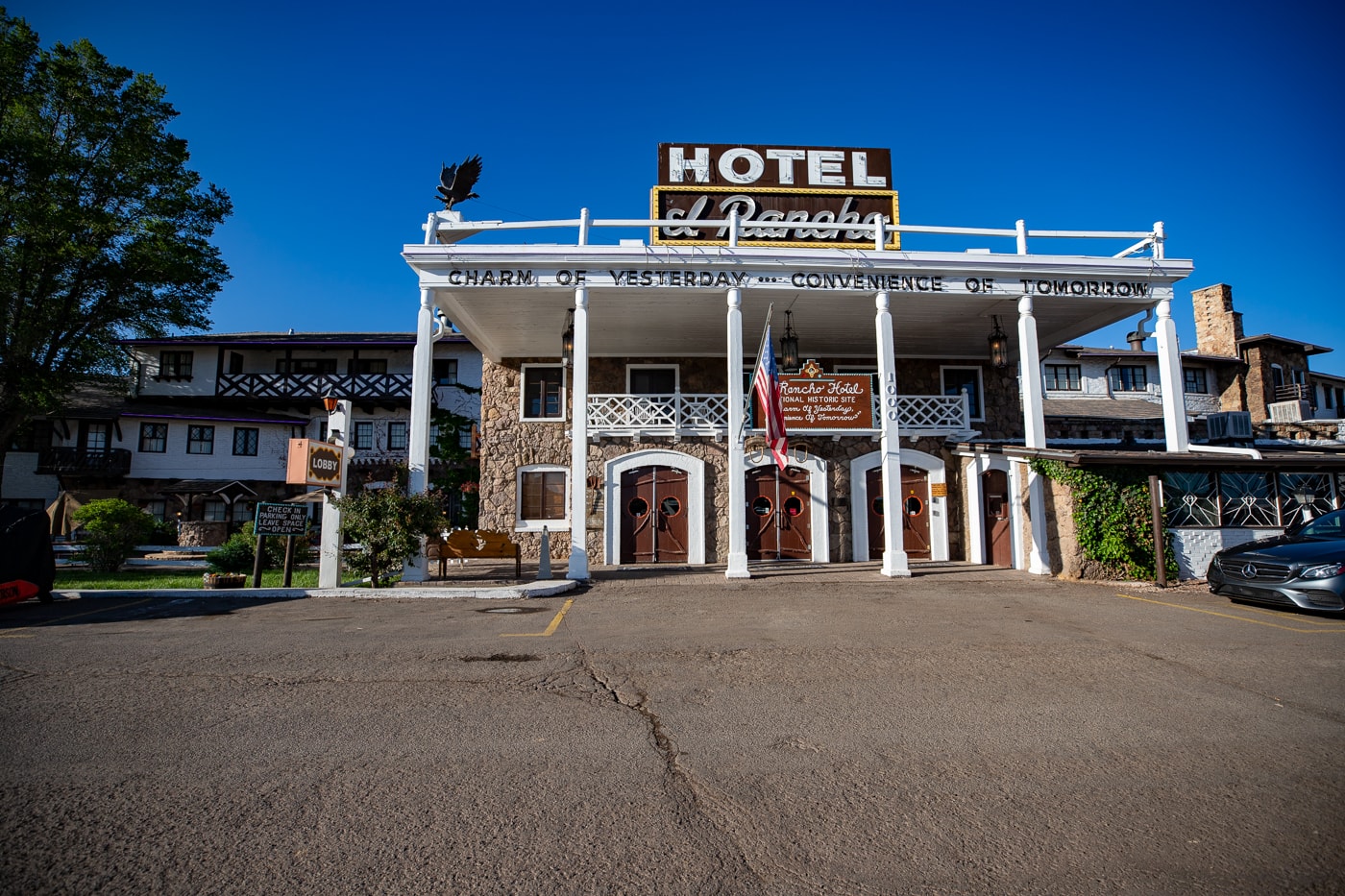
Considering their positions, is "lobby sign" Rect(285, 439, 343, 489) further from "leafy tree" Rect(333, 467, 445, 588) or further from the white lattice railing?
the white lattice railing

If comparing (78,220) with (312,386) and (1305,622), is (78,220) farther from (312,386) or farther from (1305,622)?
(1305,622)

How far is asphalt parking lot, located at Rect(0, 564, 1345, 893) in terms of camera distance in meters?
2.70

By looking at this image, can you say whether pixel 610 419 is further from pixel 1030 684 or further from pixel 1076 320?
pixel 1030 684

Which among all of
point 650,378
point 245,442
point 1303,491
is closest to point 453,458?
point 650,378

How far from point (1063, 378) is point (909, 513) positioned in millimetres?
14086

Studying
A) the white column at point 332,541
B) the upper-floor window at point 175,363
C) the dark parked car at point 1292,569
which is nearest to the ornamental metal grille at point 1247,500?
the dark parked car at point 1292,569

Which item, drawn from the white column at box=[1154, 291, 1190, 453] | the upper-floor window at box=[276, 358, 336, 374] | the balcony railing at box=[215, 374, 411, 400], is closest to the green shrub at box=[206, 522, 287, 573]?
the balcony railing at box=[215, 374, 411, 400]

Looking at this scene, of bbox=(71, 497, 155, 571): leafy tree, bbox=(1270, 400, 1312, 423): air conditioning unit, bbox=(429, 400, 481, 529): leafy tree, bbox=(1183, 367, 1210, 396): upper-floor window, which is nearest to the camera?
bbox=(71, 497, 155, 571): leafy tree

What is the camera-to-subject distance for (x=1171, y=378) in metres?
13.9

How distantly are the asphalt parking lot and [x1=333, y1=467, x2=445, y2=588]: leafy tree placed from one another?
13.3ft

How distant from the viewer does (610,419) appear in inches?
664

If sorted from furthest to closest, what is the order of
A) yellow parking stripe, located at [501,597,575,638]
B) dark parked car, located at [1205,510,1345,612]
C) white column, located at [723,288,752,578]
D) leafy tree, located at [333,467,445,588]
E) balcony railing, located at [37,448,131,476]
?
balcony railing, located at [37,448,131,476] < white column, located at [723,288,752,578] < leafy tree, located at [333,467,445,588] < dark parked car, located at [1205,510,1345,612] < yellow parking stripe, located at [501,597,575,638]

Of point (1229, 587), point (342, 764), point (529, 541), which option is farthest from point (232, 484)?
point (1229, 587)

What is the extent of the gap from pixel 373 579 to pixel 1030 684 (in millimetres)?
9938
